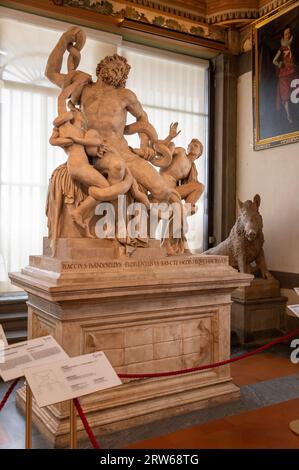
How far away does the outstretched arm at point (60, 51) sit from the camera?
4.05 m

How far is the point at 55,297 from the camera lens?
3.25 m

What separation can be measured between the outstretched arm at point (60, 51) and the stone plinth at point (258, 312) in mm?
3678

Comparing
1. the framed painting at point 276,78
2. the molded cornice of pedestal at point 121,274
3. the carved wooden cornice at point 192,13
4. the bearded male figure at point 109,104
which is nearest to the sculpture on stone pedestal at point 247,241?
the framed painting at point 276,78

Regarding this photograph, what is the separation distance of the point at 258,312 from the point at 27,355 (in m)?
4.64

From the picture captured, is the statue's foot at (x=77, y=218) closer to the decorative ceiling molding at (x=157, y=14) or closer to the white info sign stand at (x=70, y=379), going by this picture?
the white info sign stand at (x=70, y=379)

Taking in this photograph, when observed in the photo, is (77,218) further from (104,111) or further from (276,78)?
(276,78)

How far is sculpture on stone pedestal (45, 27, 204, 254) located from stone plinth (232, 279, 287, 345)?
220 centimetres

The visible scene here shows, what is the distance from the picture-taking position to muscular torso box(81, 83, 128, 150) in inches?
163

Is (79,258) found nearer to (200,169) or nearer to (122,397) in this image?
(122,397)

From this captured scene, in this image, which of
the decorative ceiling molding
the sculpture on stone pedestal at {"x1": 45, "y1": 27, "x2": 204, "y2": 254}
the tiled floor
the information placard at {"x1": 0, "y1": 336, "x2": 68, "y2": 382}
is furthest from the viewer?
the decorative ceiling molding

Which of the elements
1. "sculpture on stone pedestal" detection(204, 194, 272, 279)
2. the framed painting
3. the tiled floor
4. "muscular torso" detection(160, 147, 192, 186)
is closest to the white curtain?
the framed painting

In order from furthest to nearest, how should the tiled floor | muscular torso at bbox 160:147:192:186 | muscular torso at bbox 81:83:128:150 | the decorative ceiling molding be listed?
the decorative ceiling molding → muscular torso at bbox 160:147:192:186 → muscular torso at bbox 81:83:128:150 → the tiled floor

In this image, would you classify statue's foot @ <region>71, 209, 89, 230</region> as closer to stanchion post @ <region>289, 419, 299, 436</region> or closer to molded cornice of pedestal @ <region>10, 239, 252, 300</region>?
molded cornice of pedestal @ <region>10, 239, 252, 300</region>

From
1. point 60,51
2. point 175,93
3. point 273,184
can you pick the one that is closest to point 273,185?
point 273,184
